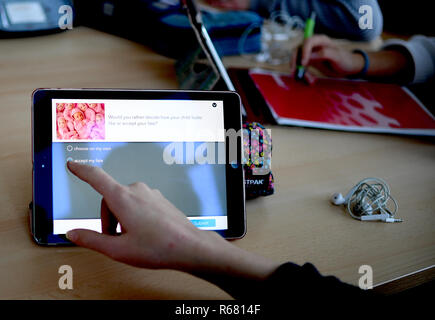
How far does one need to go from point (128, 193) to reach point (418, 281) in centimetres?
40

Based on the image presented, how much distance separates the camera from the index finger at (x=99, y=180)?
457mm

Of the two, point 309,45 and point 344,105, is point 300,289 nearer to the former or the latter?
point 344,105

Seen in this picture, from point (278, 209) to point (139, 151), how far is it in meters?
0.23

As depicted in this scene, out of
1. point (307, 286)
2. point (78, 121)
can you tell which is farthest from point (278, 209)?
point (78, 121)

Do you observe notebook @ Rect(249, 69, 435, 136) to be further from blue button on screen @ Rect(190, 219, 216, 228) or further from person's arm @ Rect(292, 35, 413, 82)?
blue button on screen @ Rect(190, 219, 216, 228)

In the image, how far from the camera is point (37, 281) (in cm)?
49

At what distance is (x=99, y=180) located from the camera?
0.46 m

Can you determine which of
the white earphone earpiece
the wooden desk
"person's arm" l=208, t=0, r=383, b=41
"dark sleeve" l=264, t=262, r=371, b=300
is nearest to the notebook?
the wooden desk

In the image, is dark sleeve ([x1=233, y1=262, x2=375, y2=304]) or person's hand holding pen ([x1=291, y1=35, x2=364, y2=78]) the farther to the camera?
person's hand holding pen ([x1=291, y1=35, x2=364, y2=78])

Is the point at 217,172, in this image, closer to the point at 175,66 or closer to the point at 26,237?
the point at 26,237

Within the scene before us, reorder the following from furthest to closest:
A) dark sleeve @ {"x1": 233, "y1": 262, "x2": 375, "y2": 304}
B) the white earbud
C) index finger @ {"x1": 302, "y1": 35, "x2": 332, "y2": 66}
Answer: index finger @ {"x1": 302, "y1": 35, "x2": 332, "y2": 66}
the white earbud
dark sleeve @ {"x1": 233, "y1": 262, "x2": 375, "y2": 304}

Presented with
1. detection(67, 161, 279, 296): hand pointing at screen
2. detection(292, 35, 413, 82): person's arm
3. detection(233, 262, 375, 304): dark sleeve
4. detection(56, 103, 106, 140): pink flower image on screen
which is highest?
detection(292, 35, 413, 82): person's arm

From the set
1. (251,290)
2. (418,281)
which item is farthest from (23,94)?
(418,281)

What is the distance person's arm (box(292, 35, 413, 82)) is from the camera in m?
1.02
